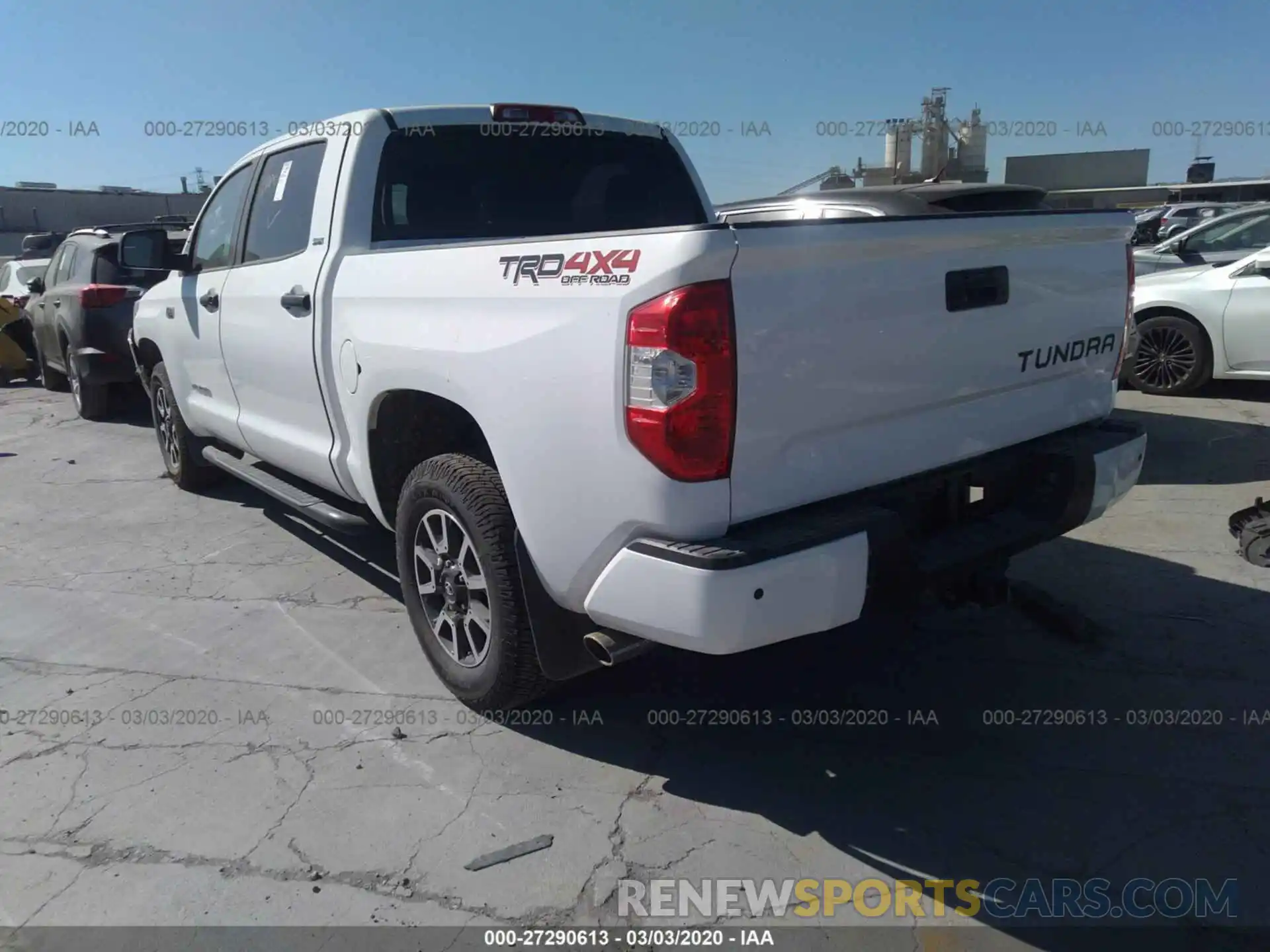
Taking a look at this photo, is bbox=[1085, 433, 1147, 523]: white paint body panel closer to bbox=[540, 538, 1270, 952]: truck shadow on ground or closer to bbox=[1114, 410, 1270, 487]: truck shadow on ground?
bbox=[540, 538, 1270, 952]: truck shadow on ground

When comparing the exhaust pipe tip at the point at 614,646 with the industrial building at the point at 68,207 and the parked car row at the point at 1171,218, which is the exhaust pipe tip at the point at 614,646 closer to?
the parked car row at the point at 1171,218

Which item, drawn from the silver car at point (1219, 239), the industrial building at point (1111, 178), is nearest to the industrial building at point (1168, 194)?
the industrial building at point (1111, 178)

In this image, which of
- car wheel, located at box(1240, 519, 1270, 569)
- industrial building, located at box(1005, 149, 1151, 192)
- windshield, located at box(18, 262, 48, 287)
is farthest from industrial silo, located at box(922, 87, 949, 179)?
industrial building, located at box(1005, 149, 1151, 192)

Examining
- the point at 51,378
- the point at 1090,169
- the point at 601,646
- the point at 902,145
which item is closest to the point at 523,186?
the point at 601,646

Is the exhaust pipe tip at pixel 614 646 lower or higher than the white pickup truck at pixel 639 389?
lower

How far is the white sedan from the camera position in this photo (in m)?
7.31

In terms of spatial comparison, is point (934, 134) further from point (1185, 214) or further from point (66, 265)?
point (1185, 214)

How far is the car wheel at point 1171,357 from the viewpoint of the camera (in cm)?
767

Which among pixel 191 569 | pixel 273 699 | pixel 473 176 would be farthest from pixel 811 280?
pixel 191 569

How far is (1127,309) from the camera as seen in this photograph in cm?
348

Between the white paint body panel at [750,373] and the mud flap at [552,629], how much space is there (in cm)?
10

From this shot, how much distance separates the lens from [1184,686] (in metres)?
3.41

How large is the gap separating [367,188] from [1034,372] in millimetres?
2618

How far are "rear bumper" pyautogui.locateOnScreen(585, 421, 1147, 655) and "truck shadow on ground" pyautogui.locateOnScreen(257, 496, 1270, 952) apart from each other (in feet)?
0.93
